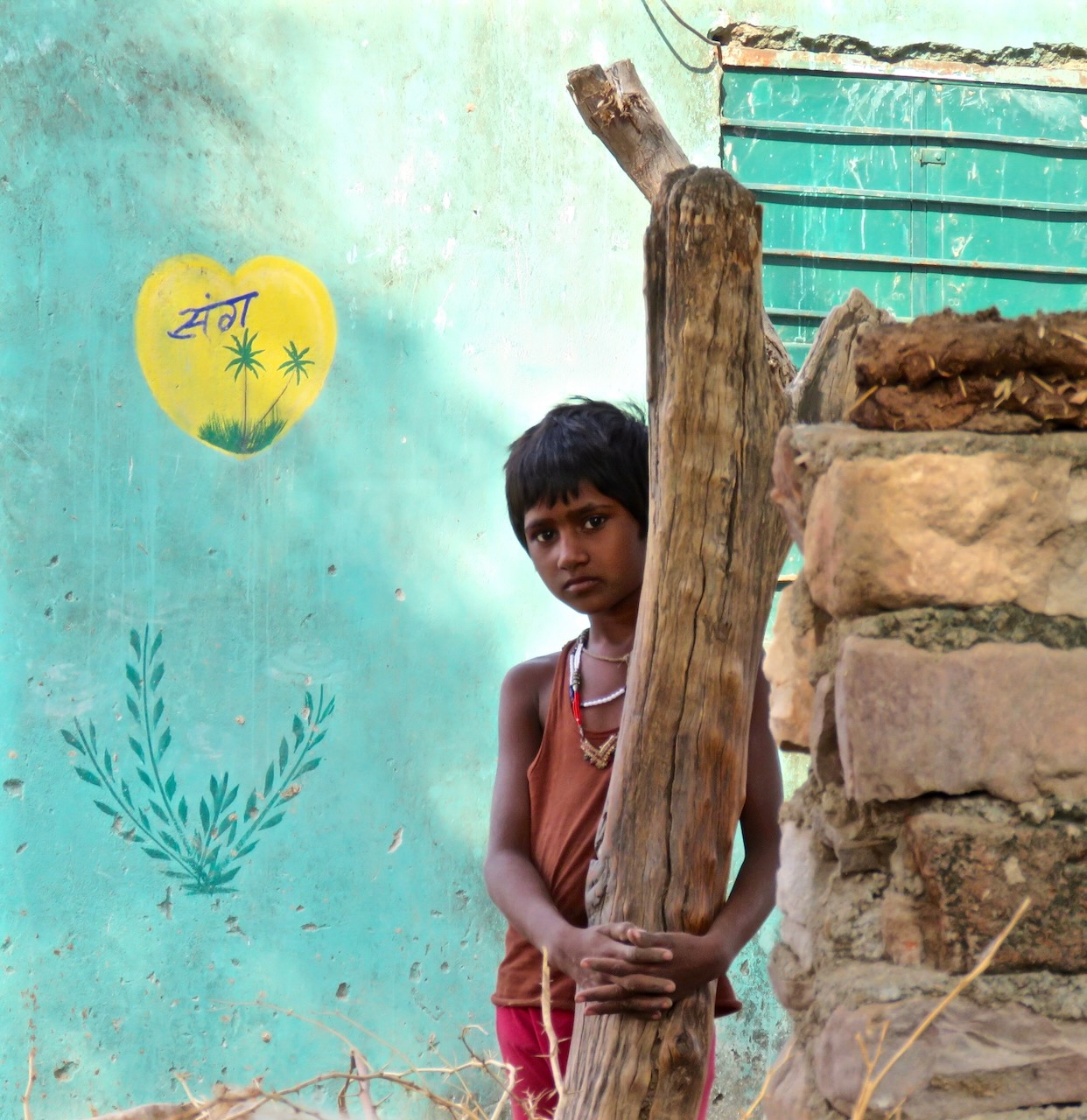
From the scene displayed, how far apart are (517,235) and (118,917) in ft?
6.79

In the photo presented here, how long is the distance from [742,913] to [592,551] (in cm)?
62

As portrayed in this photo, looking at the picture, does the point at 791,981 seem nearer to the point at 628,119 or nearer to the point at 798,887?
the point at 798,887

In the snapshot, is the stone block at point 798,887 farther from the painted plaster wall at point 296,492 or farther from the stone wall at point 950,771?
the painted plaster wall at point 296,492

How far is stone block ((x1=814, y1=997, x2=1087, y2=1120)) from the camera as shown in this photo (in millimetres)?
1295

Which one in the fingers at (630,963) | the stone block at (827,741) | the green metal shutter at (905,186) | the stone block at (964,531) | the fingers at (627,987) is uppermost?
the green metal shutter at (905,186)

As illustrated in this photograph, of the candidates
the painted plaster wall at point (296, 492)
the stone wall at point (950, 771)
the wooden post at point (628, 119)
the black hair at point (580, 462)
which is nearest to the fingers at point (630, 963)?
the stone wall at point (950, 771)

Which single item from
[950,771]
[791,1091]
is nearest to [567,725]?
[791,1091]

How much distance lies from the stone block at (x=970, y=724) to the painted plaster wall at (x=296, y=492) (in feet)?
7.77

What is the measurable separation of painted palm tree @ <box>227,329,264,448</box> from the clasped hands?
219cm

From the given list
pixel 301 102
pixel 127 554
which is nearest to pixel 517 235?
pixel 301 102

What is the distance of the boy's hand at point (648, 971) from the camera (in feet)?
5.70

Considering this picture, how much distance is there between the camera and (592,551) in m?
2.19

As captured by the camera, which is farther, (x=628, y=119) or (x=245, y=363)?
(x=245, y=363)

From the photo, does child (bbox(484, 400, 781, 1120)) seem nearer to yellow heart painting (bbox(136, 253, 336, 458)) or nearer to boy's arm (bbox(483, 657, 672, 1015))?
boy's arm (bbox(483, 657, 672, 1015))
